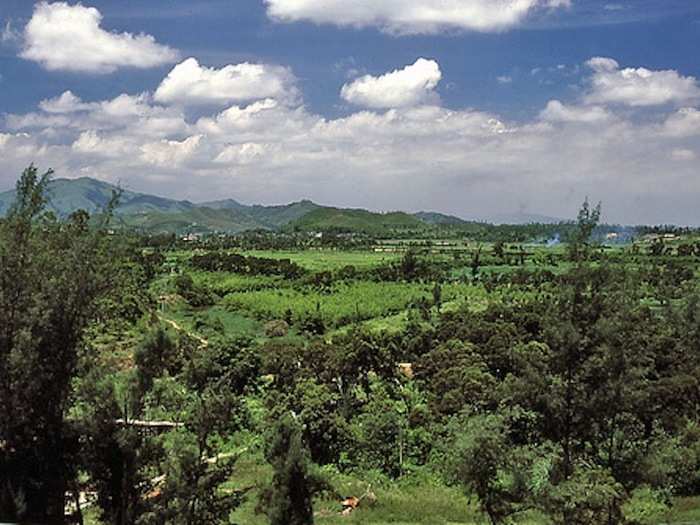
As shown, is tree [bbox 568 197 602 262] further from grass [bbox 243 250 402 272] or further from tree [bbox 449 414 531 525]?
grass [bbox 243 250 402 272]

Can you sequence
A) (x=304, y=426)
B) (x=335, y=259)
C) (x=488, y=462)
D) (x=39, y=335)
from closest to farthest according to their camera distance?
1. (x=39, y=335)
2. (x=488, y=462)
3. (x=304, y=426)
4. (x=335, y=259)

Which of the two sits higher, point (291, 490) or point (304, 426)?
point (291, 490)

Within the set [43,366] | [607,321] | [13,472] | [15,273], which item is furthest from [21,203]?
[607,321]

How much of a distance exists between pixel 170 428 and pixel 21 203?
6.88 metres

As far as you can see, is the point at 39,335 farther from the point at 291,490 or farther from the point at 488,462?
the point at 488,462

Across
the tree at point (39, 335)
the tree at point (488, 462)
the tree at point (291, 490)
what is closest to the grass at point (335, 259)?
the tree at point (291, 490)

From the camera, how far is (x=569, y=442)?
1195cm

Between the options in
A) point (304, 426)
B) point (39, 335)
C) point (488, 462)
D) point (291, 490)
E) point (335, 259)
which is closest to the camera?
point (39, 335)

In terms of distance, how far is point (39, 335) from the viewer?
10.0m

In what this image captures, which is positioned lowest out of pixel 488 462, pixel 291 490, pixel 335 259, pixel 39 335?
pixel 291 490

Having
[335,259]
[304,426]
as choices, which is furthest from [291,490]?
[335,259]

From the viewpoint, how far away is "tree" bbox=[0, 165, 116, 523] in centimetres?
994

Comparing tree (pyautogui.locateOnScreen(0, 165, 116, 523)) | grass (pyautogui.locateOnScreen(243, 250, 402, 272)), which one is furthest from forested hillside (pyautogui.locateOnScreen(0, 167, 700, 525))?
grass (pyautogui.locateOnScreen(243, 250, 402, 272))

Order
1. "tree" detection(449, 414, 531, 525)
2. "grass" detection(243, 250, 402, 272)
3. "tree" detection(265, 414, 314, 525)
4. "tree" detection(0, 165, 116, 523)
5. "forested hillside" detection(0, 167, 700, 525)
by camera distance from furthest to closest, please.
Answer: "grass" detection(243, 250, 402, 272) → "tree" detection(265, 414, 314, 525) → "tree" detection(449, 414, 531, 525) → "forested hillside" detection(0, 167, 700, 525) → "tree" detection(0, 165, 116, 523)
